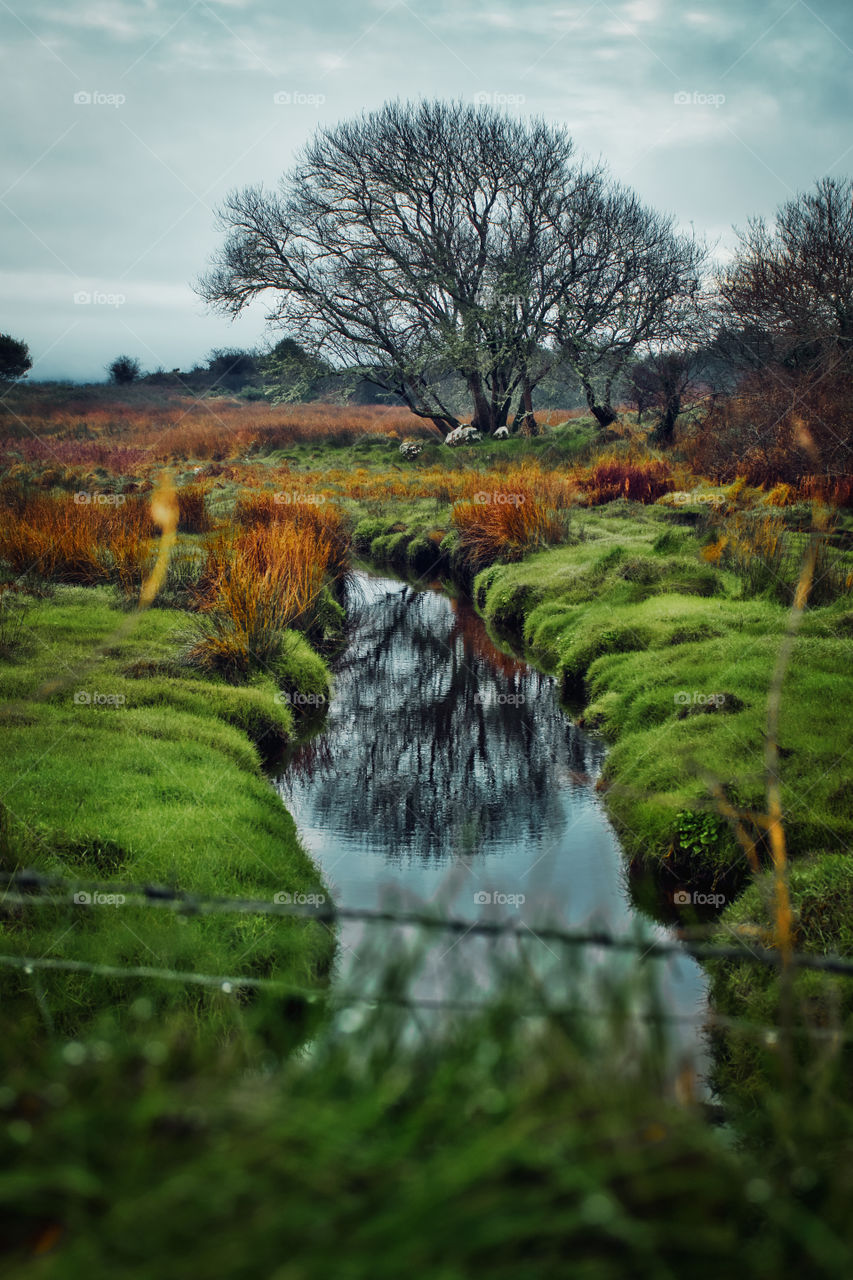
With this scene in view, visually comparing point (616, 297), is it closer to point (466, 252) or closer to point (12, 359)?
point (466, 252)

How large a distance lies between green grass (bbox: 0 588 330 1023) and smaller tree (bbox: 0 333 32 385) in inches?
1057

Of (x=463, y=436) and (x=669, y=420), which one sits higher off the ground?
(x=669, y=420)

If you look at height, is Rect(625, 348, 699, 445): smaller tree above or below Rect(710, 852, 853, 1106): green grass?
above

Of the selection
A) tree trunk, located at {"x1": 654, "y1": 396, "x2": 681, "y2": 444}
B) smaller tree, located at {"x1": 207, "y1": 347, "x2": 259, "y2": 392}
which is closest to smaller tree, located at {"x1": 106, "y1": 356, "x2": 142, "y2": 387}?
smaller tree, located at {"x1": 207, "y1": 347, "x2": 259, "y2": 392}

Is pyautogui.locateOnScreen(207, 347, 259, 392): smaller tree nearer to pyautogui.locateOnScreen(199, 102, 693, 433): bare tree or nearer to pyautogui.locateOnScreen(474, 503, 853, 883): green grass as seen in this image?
pyautogui.locateOnScreen(199, 102, 693, 433): bare tree

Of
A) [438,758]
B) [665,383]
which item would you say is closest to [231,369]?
[665,383]

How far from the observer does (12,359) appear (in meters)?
32.5

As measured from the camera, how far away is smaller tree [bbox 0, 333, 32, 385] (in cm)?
3203

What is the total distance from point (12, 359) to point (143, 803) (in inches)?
1248

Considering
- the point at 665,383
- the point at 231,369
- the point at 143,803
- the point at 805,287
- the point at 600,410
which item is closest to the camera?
the point at 143,803

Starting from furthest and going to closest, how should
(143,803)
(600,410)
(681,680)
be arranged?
1. (600,410)
2. (681,680)
3. (143,803)

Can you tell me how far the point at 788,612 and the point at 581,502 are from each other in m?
9.66

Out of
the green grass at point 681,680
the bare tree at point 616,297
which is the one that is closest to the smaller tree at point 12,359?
the bare tree at point 616,297

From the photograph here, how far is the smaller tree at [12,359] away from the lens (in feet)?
105
